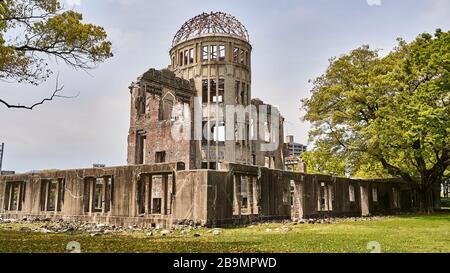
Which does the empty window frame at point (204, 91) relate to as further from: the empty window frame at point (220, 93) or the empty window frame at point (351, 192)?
the empty window frame at point (351, 192)

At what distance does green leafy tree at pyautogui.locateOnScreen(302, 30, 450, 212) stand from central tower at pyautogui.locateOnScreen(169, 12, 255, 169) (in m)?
8.19

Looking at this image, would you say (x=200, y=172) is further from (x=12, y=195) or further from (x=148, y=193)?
(x=12, y=195)

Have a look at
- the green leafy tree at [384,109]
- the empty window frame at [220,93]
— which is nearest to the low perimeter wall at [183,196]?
the green leafy tree at [384,109]

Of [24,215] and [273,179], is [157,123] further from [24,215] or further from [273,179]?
[273,179]

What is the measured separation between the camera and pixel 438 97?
2239 centimetres

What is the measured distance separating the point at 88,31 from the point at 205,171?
260 inches

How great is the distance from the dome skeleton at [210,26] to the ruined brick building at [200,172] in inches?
3.4

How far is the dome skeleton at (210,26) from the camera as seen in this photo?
36.2 m

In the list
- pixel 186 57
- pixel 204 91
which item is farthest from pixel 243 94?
pixel 186 57

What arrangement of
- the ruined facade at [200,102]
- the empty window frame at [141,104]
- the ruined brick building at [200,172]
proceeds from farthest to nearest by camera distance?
the empty window frame at [141,104]
the ruined facade at [200,102]
the ruined brick building at [200,172]

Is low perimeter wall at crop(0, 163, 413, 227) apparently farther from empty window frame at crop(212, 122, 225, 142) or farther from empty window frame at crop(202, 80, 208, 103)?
empty window frame at crop(202, 80, 208, 103)

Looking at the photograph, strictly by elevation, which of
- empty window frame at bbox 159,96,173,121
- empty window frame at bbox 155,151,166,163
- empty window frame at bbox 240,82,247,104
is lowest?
empty window frame at bbox 155,151,166,163

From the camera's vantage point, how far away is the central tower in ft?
114

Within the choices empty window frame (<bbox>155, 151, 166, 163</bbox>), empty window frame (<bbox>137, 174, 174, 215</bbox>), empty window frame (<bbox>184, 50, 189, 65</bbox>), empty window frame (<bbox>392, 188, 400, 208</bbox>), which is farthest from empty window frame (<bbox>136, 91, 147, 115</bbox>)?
empty window frame (<bbox>392, 188, 400, 208</bbox>)
